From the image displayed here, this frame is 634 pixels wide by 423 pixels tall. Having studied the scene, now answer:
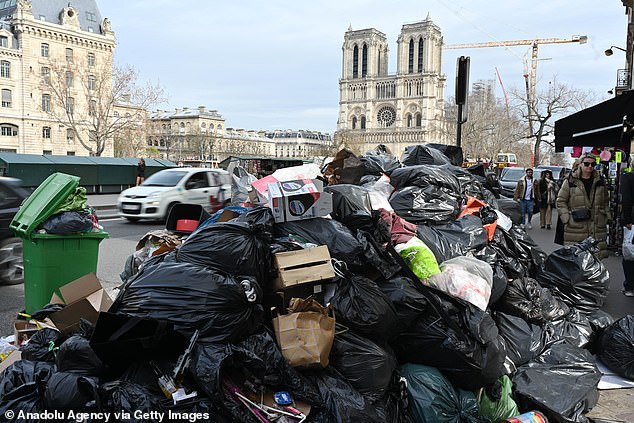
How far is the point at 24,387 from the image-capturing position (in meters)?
2.45

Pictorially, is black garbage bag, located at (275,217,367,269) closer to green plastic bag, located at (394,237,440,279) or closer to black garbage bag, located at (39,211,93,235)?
green plastic bag, located at (394,237,440,279)

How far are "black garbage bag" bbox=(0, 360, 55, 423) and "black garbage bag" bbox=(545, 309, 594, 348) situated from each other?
350 cm

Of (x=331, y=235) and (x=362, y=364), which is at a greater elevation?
(x=331, y=235)

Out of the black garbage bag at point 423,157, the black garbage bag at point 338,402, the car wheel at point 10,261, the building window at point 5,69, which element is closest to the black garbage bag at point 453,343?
the black garbage bag at point 338,402

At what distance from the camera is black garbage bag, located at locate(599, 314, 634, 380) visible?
13.1 feet

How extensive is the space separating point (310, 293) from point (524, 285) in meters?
2.14

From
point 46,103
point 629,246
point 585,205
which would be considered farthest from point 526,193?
point 46,103

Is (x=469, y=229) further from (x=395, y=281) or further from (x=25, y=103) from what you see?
(x=25, y=103)

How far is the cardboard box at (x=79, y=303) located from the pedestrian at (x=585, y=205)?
19.3 ft

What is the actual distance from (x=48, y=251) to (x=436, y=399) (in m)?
3.25

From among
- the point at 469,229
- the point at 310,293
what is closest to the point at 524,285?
the point at 469,229

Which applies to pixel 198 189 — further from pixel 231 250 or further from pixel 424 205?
pixel 231 250

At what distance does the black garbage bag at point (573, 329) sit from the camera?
423 cm

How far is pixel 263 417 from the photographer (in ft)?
8.00
